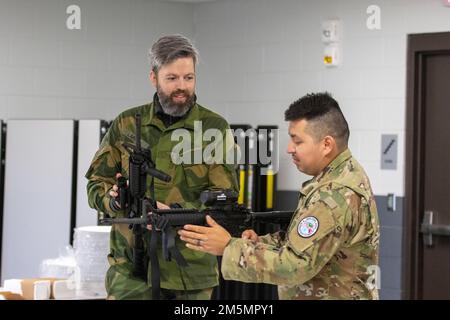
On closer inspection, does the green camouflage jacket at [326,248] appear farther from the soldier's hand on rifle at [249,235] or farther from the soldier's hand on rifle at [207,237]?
the soldier's hand on rifle at [249,235]

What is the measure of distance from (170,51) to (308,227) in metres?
0.99

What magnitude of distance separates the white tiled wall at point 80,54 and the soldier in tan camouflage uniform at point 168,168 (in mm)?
2843

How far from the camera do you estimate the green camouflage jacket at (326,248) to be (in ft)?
8.29

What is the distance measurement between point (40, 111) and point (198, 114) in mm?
3052

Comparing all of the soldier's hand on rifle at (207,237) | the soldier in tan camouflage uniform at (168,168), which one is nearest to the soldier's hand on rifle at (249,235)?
the soldier's hand on rifle at (207,237)

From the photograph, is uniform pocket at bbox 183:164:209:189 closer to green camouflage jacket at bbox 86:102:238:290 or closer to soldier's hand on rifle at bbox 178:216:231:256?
green camouflage jacket at bbox 86:102:238:290

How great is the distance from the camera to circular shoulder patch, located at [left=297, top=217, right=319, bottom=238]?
2.52 metres

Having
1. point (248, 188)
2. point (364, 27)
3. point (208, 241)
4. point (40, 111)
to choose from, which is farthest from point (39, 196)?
point (208, 241)

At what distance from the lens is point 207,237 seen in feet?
8.66

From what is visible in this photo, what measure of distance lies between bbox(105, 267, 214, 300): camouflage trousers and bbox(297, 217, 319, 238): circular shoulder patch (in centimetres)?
84

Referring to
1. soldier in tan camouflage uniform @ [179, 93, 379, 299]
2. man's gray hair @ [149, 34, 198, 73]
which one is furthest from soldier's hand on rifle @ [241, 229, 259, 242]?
man's gray hair @ [149, 34, 198, 73]

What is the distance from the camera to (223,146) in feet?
10.8

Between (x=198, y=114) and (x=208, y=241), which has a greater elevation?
(x=198, y=114)

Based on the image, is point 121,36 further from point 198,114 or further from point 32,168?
point 198,114
